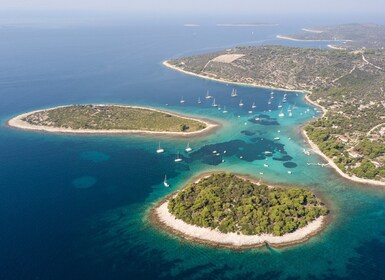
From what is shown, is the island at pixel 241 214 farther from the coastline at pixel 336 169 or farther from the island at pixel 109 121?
the island at pixel 109 121

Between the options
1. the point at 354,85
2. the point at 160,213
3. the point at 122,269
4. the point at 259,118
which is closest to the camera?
the point at 122,269

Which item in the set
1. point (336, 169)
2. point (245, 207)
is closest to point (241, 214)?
point (245, 207)

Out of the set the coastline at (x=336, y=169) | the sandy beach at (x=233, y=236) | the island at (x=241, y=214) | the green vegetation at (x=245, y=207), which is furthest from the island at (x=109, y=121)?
the sandy beach at (x=233, y=236)

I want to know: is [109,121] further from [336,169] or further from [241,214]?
[336,169]

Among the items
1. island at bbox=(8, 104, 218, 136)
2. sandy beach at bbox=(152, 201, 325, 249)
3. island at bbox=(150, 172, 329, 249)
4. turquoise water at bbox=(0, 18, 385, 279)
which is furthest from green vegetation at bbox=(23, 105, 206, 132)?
sandy beach at bbox=(152, 201, 325, 249)

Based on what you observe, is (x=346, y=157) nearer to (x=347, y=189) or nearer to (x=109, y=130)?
(x=347, y=189)

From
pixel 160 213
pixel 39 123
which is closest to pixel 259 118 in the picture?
pixel 160 213
